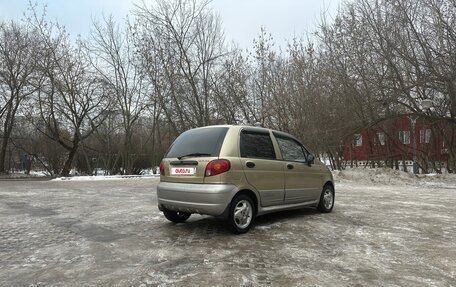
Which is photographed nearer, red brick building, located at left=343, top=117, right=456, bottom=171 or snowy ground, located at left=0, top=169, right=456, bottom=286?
snowy ground, located at left=0, top=169, right=456, bottom=286

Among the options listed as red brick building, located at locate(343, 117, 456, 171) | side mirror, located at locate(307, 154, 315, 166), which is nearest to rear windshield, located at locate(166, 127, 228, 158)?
side mirror, located at locate(307, 154, 315, 166)

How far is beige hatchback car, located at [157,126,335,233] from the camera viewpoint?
5965 mm

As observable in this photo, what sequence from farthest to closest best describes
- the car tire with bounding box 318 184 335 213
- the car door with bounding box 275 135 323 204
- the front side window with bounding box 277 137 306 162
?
1. the car tire with bounding box 318 184 335 213
2. the front side window with bounding box 277 137 306 162
3. the car door with bounding box 275 135 323 204

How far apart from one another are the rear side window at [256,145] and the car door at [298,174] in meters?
0.34

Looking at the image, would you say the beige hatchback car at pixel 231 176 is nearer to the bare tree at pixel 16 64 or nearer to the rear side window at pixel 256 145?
the rear side window at pixel 256 145

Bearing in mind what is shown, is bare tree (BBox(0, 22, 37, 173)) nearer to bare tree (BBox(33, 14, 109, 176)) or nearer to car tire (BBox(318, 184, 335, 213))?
bare tree (BBox(33, 14, 109, 176))

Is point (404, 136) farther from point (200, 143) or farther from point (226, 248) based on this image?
point (226, 248)

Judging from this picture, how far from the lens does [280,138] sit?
7453mm

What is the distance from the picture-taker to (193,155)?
6.32 m

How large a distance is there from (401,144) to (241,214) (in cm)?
2101

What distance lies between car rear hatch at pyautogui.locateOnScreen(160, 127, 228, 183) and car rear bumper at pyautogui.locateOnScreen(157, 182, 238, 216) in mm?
134

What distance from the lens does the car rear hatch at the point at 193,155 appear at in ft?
20.1

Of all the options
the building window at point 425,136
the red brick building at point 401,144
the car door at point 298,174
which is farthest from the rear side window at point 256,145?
the building window at point 425,136

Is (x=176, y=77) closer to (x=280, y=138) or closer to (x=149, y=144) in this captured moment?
(x=149, y=144)
